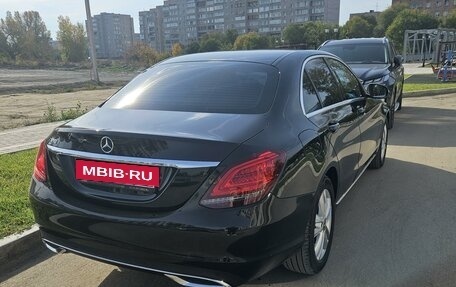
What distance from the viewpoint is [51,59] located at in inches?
4481

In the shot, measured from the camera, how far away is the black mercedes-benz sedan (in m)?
2.34

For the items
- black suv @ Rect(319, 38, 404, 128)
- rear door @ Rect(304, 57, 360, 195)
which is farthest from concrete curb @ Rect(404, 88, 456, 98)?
rear door @ Rect(304, 57, 360, 195)

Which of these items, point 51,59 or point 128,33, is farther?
point 128,33

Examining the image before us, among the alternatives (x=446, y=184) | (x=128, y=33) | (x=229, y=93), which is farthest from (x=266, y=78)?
(x=128, y=33)

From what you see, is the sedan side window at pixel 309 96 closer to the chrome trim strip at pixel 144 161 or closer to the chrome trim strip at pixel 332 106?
the chrome trim strip at pixel 332 106

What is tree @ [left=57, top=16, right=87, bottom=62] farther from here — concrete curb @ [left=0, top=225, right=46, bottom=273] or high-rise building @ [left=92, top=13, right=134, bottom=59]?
concrete curb @ [left=0, top=225, right=46, bottom=273]

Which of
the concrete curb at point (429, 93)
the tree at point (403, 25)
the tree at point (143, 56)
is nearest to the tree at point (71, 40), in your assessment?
the tree at point (143, 56)

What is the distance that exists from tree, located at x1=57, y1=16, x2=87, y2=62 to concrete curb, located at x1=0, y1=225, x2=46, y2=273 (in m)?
114

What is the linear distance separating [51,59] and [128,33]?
5376 cm

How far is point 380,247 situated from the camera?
3.65 m

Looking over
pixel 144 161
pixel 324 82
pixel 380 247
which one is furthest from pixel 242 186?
pixel 380 247

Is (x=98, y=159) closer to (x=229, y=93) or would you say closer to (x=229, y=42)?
(x=229, y=93)

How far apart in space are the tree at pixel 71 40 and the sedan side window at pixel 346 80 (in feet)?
375

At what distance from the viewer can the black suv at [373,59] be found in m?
8.52
